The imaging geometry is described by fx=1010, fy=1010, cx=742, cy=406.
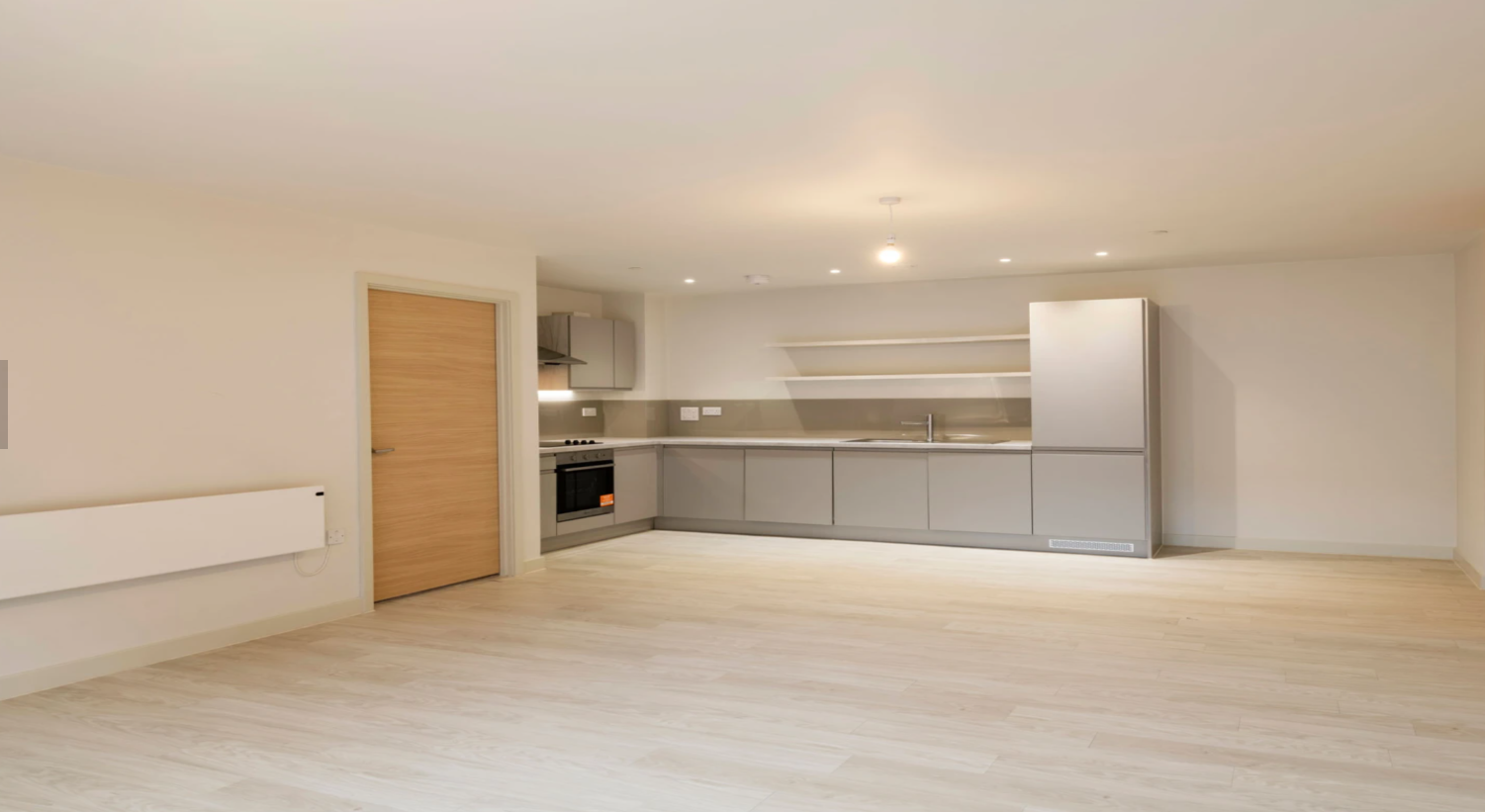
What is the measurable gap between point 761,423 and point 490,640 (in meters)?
4.46

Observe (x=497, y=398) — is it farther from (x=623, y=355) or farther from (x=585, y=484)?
(x=623, y=355)

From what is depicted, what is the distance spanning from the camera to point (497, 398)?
6.43 meters

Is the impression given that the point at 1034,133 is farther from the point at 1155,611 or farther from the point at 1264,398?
the point at 1264,398

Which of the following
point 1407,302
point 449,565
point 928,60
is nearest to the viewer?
point 928,60

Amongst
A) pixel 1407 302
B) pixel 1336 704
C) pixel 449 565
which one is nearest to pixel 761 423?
pixel 449 565

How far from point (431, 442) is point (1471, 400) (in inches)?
248

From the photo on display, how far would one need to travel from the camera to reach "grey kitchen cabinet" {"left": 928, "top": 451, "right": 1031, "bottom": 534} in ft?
23.7

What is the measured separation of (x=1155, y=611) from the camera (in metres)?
5.19

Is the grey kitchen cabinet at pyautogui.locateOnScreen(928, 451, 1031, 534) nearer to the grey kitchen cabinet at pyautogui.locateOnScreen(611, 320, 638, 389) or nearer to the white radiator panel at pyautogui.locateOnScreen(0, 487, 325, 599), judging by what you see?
the grey kitchen cabinet at pyautogui.locateOnScreen(611, 320, 638, 389)

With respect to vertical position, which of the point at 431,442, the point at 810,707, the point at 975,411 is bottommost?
the point at 810,707

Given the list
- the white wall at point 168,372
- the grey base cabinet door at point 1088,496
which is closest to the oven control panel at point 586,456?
the white wall at point 168,372

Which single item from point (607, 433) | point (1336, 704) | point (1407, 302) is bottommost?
point (1336, 704)

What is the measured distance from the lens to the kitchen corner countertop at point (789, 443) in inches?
289

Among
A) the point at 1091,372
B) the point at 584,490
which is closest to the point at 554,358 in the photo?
the point at 584,490
